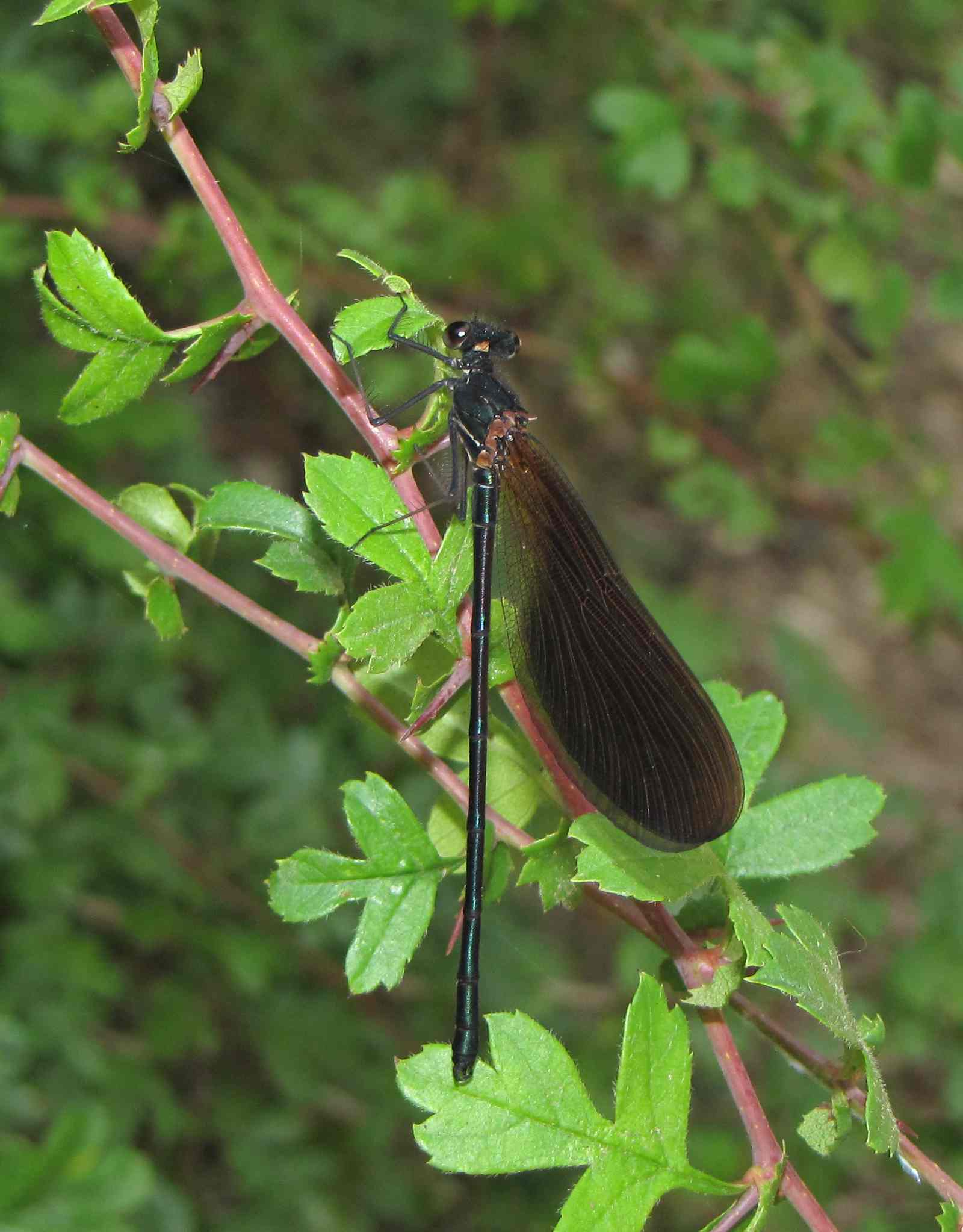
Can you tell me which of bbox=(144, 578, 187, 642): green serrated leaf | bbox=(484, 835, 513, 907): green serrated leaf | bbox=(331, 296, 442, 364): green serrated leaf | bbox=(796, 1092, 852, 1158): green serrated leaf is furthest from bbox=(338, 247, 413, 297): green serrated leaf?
bbox=(796, 1092, 852, 1158): green serrated leaf

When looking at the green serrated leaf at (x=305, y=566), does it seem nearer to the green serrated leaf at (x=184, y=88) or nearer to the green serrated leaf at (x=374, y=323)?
the green serrated leaf at (x=374, y=323)

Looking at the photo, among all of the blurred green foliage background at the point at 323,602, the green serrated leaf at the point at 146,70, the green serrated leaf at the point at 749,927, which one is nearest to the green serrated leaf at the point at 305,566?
the green serrated leaf at the point at 146,70

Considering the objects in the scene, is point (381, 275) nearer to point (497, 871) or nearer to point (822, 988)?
point (497, 871)

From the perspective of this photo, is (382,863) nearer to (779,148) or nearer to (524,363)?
(779,148)

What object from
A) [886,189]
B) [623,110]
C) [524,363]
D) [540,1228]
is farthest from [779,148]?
[540,1228]

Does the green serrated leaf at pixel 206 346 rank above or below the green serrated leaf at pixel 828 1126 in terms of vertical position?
above

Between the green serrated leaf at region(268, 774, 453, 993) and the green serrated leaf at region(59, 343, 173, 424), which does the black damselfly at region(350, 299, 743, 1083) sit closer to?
the green serrated leaf at region(268, 774, 453, 993)
